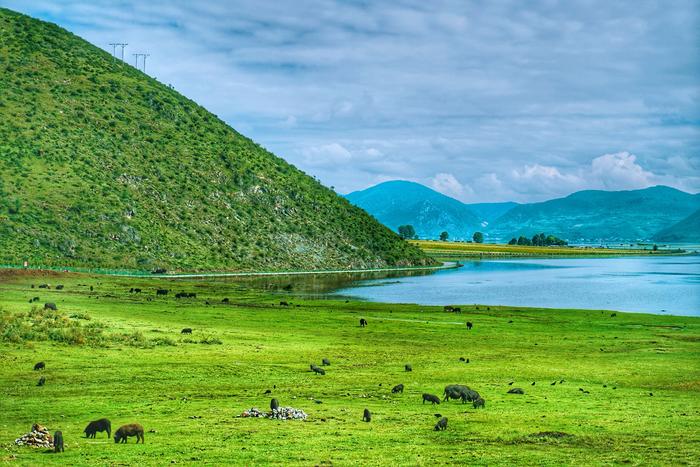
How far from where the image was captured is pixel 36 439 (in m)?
23.4

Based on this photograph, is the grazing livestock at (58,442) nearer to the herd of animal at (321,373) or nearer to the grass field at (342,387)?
the herd of animal at (321,373)

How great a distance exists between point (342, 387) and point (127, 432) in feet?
45.7

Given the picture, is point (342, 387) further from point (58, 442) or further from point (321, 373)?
→ point (58, 442)

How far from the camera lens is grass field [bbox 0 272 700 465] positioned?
938 inches

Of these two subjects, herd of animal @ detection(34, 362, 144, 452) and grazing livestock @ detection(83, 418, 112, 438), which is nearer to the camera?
herd of animal @ detection(34, 362, 144, 452)

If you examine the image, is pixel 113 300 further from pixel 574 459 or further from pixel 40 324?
pixel 574 459

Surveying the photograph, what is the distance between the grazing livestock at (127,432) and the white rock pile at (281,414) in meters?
5.27

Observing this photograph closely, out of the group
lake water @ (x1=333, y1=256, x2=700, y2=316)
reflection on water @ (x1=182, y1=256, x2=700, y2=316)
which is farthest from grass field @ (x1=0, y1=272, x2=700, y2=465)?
Answer: reflection on water @ (x1=182, y1=256, x2=700, y2=316)

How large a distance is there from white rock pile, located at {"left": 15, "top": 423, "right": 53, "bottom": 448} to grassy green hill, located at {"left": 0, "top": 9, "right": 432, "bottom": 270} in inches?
4128

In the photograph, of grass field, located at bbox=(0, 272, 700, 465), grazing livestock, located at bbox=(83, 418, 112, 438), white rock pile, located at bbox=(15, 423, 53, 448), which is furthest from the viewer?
grazing livestock, located at bbox=(83, 418, 112, 438)

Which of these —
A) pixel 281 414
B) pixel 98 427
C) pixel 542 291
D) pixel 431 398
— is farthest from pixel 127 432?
pixel 542 291

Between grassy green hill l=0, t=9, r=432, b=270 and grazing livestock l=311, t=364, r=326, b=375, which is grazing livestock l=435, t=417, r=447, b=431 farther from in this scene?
grassy green hill l=0, t=9, r=432, b=270

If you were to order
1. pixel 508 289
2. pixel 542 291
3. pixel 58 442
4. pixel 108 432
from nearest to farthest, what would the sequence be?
pixel 58 442
pixel 108 432
pixel 542 291
pixel 508 289

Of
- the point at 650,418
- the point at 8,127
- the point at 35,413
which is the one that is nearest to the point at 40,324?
the point at 35,413
